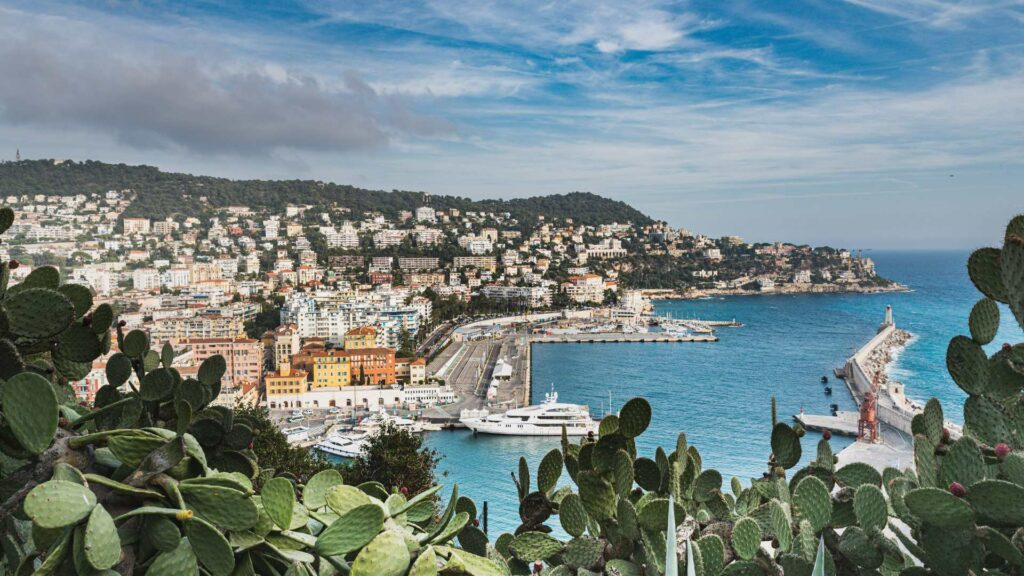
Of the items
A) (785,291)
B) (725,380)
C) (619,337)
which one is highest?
(785,291)

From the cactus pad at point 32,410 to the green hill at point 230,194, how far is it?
165ft

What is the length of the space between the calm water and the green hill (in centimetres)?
3487

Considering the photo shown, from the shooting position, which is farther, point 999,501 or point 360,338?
point 360,338

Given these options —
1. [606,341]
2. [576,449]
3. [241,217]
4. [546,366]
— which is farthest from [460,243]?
[576,449]

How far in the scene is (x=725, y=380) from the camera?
19078 mm

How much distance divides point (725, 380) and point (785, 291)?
31.7m

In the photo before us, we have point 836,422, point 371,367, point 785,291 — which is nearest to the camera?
point 836,422

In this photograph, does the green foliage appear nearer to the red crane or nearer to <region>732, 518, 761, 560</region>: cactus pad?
<region>732, 518, 761, 560</region>: cactus pad

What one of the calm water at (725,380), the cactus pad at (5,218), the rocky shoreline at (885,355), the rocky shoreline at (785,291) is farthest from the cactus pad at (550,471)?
the rocky shoreline at (785,291)

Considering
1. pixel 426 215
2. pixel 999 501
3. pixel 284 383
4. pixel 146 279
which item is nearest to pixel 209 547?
pixel 999 501

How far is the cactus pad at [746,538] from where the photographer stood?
0.69 meters

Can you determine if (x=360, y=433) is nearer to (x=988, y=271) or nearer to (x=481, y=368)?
(x=481, y=368)

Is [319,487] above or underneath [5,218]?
underneath

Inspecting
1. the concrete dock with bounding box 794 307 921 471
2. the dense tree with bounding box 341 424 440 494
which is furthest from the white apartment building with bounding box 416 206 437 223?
the dense tree with bounding box 341 424 440 494
